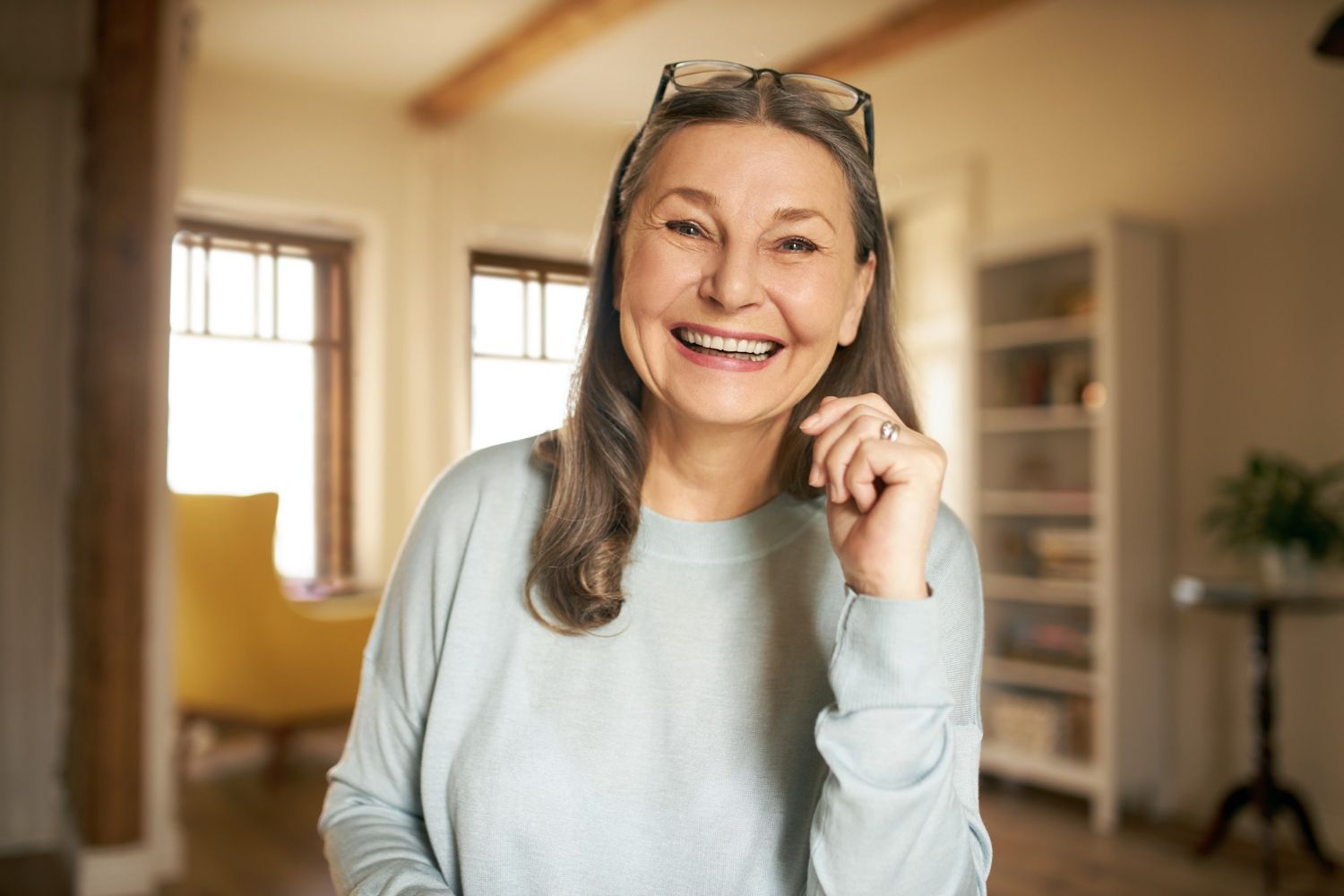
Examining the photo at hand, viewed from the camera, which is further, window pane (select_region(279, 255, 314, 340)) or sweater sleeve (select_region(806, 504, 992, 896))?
window pane (select_region(279, 255, 314, 340))

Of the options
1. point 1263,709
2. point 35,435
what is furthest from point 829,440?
point 35,435

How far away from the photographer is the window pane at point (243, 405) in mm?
3160

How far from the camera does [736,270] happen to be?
97 cm

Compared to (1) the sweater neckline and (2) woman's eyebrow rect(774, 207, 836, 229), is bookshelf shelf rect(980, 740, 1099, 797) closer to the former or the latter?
(1) the sweater neckline

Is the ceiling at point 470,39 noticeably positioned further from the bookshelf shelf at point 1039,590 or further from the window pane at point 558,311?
the window pane at point 558,311

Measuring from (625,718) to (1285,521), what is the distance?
3.25 m

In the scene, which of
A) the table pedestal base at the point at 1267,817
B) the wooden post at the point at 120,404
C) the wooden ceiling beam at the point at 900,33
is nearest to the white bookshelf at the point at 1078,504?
the table pedestal base at the point at 1267,817

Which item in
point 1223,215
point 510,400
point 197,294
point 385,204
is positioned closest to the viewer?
point 510,400

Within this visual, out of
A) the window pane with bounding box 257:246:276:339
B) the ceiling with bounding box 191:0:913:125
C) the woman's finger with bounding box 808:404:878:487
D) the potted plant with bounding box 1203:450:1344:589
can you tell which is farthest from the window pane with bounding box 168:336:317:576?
the potted plant with bounding box 1203:450:1344:589

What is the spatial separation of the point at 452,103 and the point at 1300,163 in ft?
10.9

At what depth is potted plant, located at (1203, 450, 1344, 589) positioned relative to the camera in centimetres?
357

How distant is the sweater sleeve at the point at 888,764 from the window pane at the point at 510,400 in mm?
Result: 1274

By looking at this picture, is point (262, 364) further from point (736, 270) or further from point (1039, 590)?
point (1039, 590)

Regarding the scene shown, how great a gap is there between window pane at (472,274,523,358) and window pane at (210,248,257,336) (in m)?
1.01
